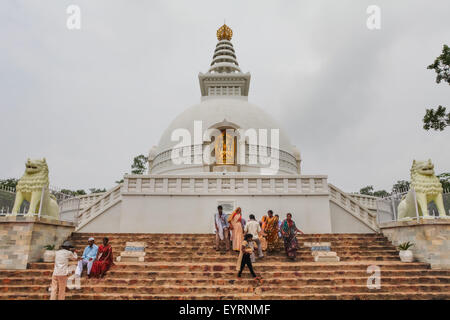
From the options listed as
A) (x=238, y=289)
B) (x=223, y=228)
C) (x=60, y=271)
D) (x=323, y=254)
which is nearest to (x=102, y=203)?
(x=223, y=228)

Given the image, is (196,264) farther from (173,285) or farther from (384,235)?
(384,235)

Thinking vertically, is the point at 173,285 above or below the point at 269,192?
below

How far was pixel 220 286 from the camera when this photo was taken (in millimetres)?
6234

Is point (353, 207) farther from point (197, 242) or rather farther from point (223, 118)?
point (223, 118)

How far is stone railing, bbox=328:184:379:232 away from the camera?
1209 centimetres

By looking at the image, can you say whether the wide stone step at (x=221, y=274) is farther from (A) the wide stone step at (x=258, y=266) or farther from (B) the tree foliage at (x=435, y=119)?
(B) the tree foliage at (x=435, y=119)

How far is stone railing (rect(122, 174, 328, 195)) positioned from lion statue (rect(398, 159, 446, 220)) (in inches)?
144

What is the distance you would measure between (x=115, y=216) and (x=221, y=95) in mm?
18317

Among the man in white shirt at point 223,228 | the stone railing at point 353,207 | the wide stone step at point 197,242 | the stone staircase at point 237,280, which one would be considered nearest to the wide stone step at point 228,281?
the stone staircase at point 237,280

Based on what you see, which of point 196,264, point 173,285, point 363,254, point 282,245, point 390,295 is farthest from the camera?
point 282,245

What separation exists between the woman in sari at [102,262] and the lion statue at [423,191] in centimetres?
830

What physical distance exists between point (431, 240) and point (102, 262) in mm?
8215

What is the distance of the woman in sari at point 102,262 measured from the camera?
6.50 meters
